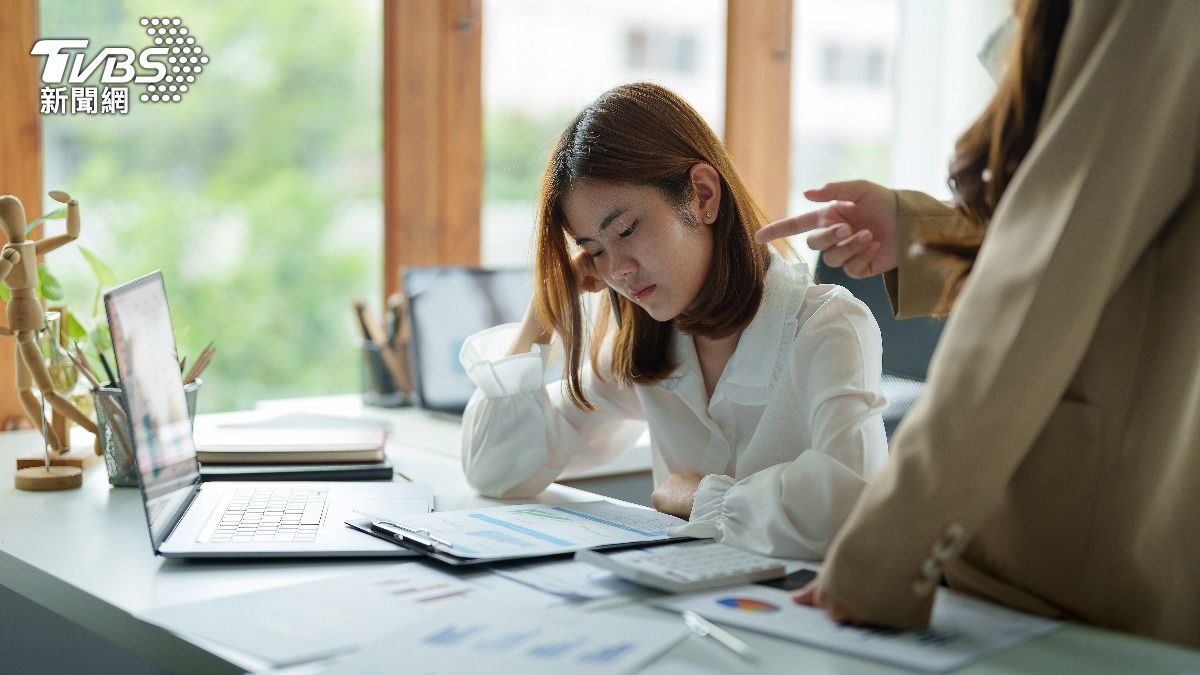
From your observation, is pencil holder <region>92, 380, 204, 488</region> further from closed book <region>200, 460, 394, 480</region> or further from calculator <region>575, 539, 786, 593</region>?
calculator <region>575, 539, 786, 593</region>

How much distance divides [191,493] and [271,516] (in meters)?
0.15

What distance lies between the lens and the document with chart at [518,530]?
3.79 feet

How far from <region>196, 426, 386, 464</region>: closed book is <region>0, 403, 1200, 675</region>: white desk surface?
76 mm

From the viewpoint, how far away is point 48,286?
1755 mm

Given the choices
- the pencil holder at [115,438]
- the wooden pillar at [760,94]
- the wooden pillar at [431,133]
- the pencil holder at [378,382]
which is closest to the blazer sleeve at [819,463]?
the pencil holder at [115,438]

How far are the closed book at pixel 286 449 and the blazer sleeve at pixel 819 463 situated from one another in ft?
1.81

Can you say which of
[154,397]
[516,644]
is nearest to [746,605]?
[516,644]

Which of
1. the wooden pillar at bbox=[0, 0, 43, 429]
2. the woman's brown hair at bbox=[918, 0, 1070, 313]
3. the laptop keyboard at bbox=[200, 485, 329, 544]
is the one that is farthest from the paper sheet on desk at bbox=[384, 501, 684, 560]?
the wooden pillar at bbox=[0, 0, 43, 429]

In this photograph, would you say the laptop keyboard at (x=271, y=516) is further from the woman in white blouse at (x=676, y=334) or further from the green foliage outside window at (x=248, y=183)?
the green foliage outside window at (x=248, y=183)

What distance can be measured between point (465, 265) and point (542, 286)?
99cm

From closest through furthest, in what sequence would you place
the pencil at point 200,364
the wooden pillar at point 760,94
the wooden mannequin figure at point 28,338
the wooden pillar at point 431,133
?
the wooden mannequin figure at point 28,338 → the pencil at point 200,364 → the wooden pillar at point 431,133 → the wooden pillar at point 760,94

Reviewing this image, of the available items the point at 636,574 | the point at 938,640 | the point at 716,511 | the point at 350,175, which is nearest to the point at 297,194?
the point at 350,175

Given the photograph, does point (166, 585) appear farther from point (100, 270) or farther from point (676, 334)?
point (100, 270)

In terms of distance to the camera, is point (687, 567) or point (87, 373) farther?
point (87, 373)
